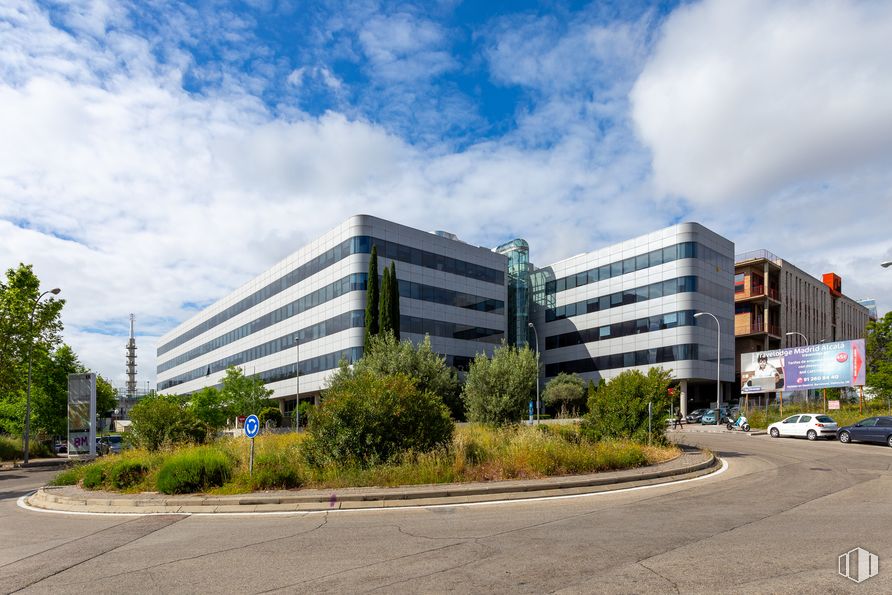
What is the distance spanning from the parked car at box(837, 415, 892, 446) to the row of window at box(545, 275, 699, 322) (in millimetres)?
30086

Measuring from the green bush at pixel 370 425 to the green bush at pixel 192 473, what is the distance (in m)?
1.93

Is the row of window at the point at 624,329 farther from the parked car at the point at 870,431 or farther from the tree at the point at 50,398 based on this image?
the tree at the point at 50,398

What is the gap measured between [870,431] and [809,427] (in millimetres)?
3940

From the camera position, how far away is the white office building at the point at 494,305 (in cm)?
5294

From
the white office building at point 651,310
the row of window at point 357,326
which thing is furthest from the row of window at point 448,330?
the white office building at point 651,310

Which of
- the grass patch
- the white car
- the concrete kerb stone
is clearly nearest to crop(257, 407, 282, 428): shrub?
the grass patch

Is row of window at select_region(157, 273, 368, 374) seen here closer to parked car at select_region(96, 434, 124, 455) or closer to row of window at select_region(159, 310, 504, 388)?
row of window at select_region(159, 310, 504, 388)

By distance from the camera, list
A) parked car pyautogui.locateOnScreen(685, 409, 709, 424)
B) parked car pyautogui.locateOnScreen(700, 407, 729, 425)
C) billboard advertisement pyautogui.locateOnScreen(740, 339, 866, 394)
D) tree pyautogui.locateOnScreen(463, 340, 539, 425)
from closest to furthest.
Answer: tree pyautogui.locateOnScreen(463, 340, 539, 425) → billboard advertisement pyautogui.locateOnScreen(740, 339, 866, 394) → parked car pyautogui.locateOnScreen(700, 407, 729, 425) → parked car pyautogui.locateOnScreen(685, 409, 709, 424)

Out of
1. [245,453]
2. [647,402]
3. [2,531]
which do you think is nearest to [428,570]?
[2,531]

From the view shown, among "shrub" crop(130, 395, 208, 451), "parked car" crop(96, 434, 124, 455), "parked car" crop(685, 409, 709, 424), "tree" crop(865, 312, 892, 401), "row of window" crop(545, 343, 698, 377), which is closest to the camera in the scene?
"shrub" crop(130, 395, 208, 451)

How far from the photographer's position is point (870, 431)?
25422mm

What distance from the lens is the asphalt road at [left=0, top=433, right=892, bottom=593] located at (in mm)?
6324

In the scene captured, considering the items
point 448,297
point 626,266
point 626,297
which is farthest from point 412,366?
point 626,266

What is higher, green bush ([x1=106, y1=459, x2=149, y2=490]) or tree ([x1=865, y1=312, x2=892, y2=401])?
tree ([x1=865, y1=312, x2=892, y2=401])
